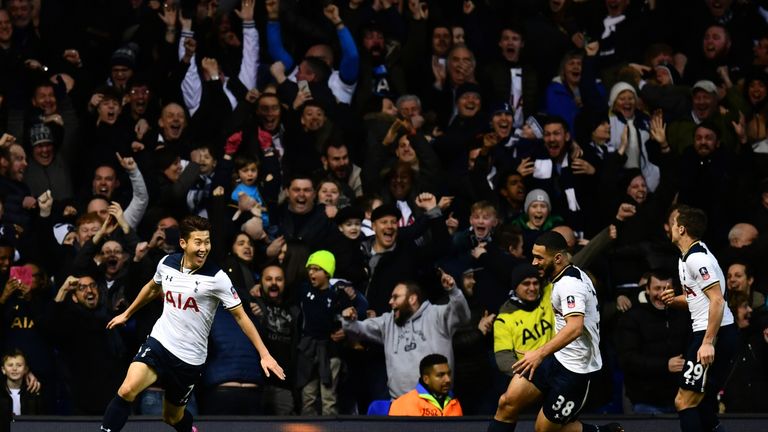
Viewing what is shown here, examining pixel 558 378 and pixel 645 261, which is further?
pixel 645 261

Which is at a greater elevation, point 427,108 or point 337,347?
point 427,108

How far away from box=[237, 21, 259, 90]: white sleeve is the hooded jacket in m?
4.59

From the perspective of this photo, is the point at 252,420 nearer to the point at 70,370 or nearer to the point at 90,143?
the point at 70,370

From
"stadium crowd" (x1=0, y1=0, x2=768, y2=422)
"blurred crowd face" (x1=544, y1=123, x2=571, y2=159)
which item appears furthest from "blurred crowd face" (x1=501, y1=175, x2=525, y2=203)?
"blurred crowd face" (x1=544, y1=123, x2=571, y2=159)

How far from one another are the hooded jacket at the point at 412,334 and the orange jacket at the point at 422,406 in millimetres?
361

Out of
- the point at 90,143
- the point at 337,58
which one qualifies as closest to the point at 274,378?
the point at 90,143

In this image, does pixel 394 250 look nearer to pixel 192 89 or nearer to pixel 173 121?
pixel 173 121

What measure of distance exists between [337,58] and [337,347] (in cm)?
522

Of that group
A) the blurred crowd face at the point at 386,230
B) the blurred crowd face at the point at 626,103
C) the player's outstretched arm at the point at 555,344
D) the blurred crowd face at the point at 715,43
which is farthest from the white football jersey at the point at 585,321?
the blurred crowd face at the point at 715,43

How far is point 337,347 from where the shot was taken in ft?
45.6

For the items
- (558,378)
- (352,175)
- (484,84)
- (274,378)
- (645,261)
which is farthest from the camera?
(484,84)

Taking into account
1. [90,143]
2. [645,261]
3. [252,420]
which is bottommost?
[252,420]

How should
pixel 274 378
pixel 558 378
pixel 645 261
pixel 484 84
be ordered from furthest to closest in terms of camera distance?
pixel 484 84, pixel 645 261, pixel 274 378, pixel 558 378

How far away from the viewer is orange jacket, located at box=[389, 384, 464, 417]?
13195 millimetres
